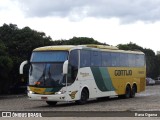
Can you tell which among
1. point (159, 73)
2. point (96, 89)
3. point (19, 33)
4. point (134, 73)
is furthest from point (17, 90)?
point (159, 73)

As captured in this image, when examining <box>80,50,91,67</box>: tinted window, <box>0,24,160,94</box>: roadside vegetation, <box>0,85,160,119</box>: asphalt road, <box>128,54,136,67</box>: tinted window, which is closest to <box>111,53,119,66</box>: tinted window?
<box>128,54,136,67</box>: tinted window

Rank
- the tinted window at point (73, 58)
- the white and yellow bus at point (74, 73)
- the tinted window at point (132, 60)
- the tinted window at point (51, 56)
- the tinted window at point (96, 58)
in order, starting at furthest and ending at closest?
the tinted window at point (132, 60)
the tinted window at point (96, 58)
the tinted window at point (73, 58)
the tinted window at point (51, 56)
the white and yellow bus at point (74, 73)

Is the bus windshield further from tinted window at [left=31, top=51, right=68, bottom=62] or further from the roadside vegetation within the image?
the roadside vegetation

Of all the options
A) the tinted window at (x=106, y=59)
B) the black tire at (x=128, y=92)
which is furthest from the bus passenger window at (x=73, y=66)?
the black tire at (x=128, y=92)

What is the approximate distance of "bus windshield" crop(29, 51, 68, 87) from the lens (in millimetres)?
25906

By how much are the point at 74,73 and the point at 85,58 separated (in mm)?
1698

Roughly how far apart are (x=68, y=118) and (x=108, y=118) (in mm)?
1653

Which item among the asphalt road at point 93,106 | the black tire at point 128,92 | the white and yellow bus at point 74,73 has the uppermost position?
the white and yellow bus at point 74,73

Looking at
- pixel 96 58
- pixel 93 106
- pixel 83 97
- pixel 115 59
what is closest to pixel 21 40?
pixel 115 59

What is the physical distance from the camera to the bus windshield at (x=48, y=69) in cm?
2591

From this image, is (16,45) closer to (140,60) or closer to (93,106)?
(140,60)

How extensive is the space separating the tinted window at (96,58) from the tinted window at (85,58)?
1.60ft

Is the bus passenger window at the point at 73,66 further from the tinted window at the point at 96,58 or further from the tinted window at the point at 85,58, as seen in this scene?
the tinted window at the point at 96,58

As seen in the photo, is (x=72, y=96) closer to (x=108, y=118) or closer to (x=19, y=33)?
(x=108, y=118)
